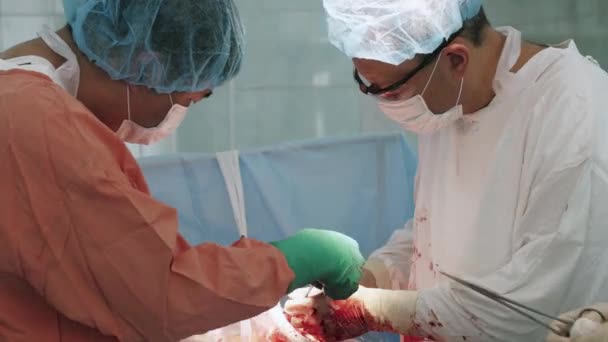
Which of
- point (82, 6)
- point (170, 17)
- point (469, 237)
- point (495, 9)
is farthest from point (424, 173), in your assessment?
point (495, 9)

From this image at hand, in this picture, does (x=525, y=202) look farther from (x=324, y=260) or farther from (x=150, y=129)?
(x=150, y=129)

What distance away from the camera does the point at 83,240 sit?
4.16 feet

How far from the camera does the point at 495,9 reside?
10.1 ft

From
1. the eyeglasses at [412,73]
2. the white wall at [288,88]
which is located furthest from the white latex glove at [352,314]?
the white wall at [288,88]

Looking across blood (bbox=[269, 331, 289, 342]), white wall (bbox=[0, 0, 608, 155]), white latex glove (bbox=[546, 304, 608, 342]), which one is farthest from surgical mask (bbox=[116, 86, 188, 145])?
white wall (bbox=[0, 0, 608, 155])

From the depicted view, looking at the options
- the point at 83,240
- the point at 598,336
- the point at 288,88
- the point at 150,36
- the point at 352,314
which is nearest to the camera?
the point at 598,336

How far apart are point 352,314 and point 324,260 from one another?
0.42m

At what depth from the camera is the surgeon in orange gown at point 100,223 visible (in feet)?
4.15

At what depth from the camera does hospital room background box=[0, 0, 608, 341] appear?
2393 millimetres

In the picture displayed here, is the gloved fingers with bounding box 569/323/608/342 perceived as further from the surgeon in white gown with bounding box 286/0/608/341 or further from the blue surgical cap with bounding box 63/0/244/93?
the blue surgical cap with bounding box 63/0/244/93

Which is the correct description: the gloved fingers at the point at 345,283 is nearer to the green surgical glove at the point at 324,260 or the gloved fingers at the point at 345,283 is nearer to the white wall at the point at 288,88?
the green surgical glove at the point at 324,260

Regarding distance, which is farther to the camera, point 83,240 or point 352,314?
point 352,314

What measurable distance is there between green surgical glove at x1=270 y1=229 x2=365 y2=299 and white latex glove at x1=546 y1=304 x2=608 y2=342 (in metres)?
0.47

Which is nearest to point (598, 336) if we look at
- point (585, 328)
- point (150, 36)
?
point (585, 328)
